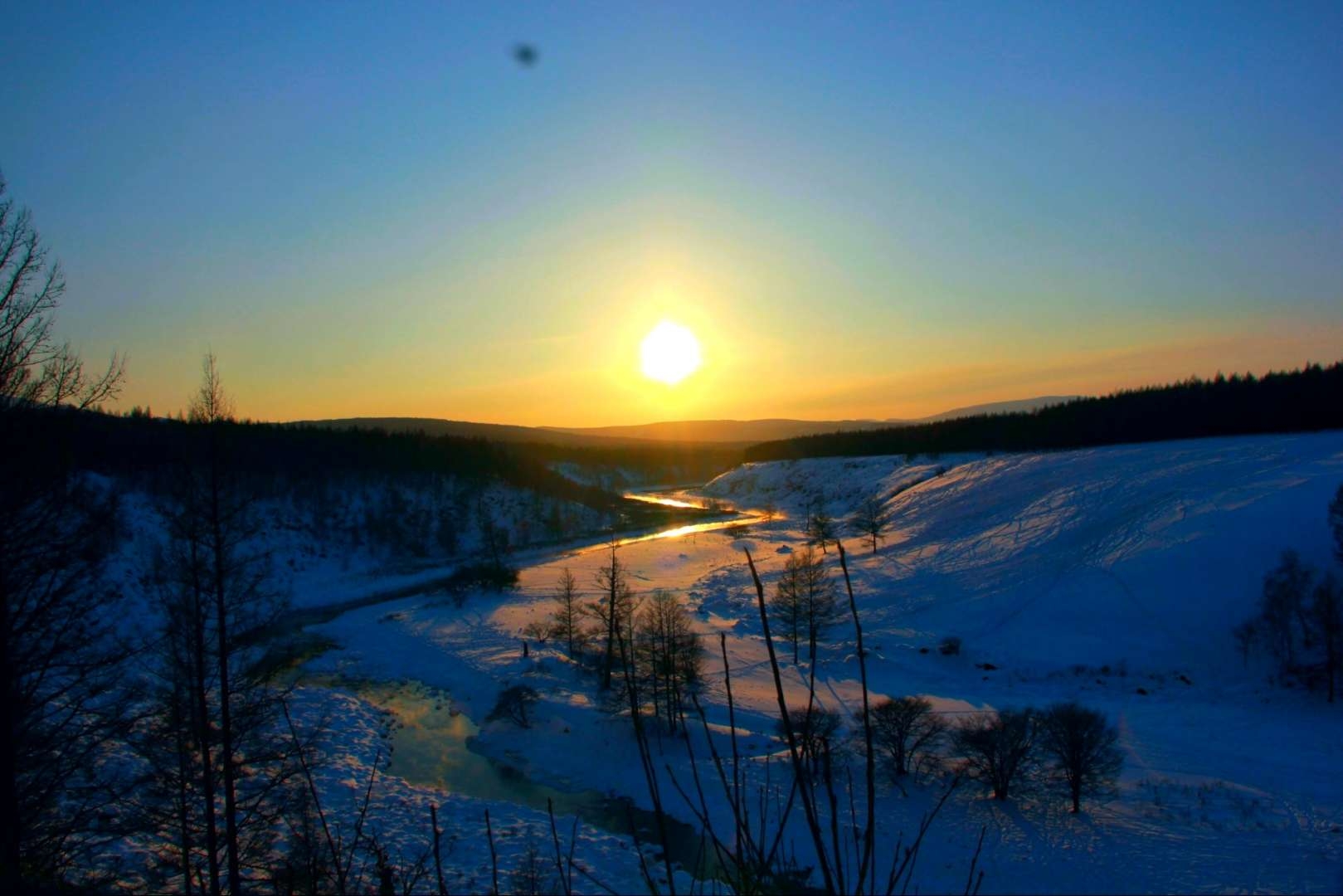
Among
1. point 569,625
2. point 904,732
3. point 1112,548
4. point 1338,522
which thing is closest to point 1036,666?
point 904,732

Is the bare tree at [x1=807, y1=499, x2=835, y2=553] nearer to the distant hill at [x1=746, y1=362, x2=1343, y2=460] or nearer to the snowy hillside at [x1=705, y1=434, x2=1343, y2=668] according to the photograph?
the snowy hillside at [x1=705, y1=434, x2=1343, y2=668]

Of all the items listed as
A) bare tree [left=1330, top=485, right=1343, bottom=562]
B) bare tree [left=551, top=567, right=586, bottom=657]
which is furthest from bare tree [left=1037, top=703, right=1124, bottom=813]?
bare tree [left=1330, top=485, right=1343, bottom=562]

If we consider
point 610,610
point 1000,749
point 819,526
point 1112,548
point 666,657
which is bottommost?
point 1000,749

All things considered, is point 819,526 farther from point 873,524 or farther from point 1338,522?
point 1338,522

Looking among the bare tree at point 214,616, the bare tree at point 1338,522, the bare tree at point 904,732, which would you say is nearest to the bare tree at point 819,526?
the bare tree at point 904,732

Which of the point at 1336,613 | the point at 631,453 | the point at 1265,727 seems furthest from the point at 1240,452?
the point at 631,453

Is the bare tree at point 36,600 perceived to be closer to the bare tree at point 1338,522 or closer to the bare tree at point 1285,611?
the bare tree at point 1285,611

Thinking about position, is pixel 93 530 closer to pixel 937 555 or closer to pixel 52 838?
pixel 52 838
